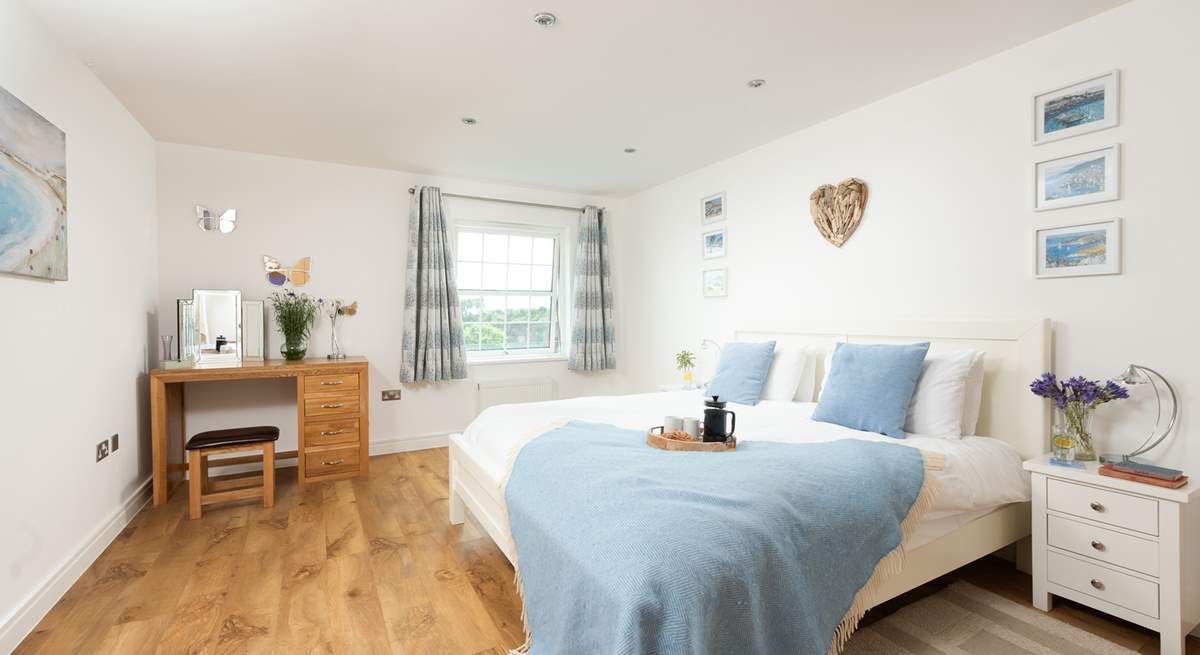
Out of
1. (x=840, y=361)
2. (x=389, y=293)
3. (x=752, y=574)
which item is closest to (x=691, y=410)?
(x=840, y=361)

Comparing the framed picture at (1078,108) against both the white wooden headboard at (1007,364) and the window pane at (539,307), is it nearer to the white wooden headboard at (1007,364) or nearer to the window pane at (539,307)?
the white wooden headboard at (1007,364)

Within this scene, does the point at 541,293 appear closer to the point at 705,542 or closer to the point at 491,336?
the point at 491,336

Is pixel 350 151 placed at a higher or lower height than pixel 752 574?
higher

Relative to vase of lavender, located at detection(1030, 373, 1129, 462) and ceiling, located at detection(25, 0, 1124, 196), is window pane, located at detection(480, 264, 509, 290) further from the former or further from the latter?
vase of lavender, located at detection(1030, 373, 1129, 462)

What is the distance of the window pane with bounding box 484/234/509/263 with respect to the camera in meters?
5.10

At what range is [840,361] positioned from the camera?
2.82 metres

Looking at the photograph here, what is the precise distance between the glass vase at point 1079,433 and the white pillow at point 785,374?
1316 millimetres

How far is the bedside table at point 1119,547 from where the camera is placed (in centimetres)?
184

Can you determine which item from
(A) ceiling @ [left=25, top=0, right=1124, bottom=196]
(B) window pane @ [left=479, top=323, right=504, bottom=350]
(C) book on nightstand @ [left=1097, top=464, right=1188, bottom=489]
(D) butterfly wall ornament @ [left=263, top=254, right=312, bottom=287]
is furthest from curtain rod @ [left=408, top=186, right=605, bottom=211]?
(C) book on nightstand @ [left=1097, top=464, right=1188, bottom=489]

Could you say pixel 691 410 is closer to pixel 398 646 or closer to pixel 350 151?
pixel 398 646

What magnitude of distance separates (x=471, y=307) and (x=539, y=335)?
75 cm

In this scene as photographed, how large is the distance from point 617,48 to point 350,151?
8.03 ft

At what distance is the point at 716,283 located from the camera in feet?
14.3

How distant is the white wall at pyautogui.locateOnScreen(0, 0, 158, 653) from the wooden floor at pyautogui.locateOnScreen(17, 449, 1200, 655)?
0.19 metres
